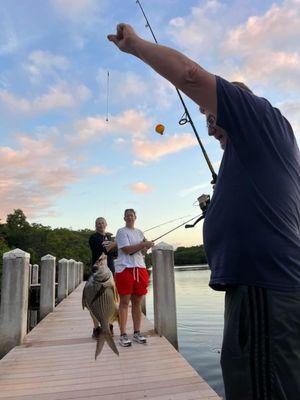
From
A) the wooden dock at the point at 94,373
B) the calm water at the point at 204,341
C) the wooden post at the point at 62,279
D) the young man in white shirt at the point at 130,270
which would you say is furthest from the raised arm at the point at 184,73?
the wooden post at the point at 62,279

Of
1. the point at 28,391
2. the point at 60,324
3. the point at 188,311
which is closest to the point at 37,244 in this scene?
the point at 188,311

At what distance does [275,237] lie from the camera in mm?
1744

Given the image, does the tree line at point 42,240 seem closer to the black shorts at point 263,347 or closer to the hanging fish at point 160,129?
the hanging fish at point 160,129

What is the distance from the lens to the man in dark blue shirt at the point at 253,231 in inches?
64.6

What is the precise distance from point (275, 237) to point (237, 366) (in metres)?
0.54

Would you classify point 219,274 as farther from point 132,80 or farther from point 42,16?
point 42,16

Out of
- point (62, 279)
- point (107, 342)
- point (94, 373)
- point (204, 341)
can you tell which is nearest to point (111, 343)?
point (107, 342)

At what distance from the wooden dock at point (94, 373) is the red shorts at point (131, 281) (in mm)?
838

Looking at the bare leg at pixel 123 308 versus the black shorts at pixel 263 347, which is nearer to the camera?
the black shorts at pixel 263 347

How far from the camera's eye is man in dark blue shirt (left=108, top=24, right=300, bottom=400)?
5.38 ft

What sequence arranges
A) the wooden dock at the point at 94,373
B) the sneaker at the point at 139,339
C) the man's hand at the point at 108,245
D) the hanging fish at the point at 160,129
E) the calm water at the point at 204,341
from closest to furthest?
the wooden dock at the point at 94,373 < the hanging fish at the point at 160,129 < the sneaker at the point at 139,339 < the man's hand at the point at 108,245 < the calm water at the point at 204,341

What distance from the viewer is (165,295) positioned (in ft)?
23.7

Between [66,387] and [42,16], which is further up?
[42,16]

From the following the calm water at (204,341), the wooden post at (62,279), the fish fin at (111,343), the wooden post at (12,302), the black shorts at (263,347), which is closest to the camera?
the black shorts at (263,347)
